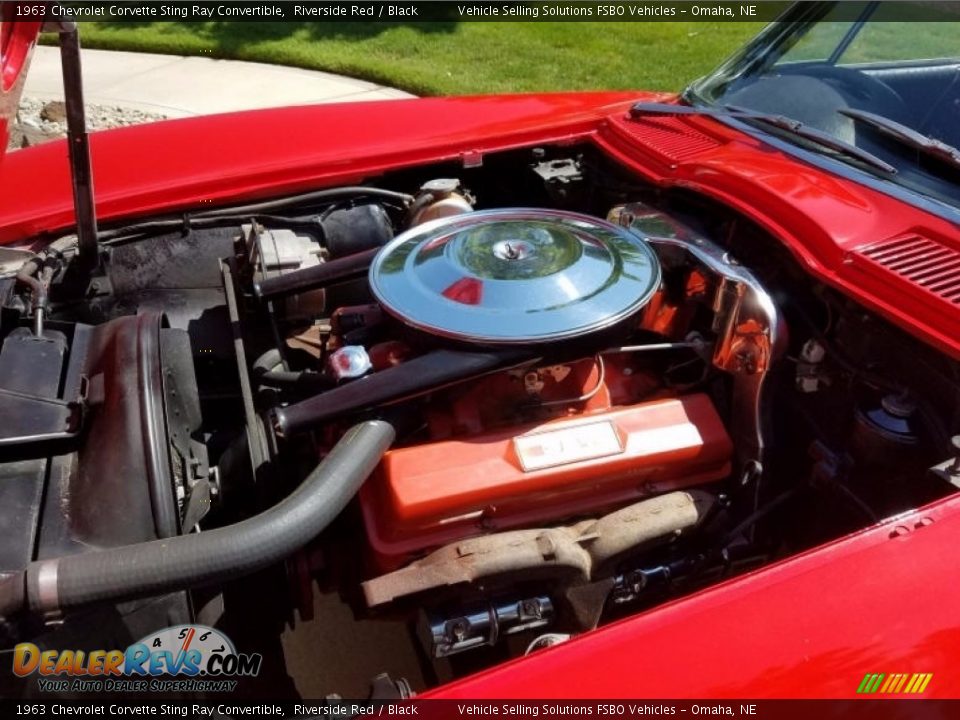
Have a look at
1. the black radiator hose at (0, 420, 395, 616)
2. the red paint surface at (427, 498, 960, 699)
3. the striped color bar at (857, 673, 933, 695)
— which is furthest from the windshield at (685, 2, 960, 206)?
the black radiator hose at (0, 420, 395, 616)

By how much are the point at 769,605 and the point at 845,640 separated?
100 mm

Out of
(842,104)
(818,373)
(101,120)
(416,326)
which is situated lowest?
(101,120)

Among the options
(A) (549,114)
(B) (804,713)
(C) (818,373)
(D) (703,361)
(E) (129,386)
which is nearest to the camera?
(B) (804,713)

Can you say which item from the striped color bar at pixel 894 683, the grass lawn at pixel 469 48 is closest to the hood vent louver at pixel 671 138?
the striped color bar at pixel 894 683

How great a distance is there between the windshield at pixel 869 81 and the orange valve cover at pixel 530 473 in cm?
76

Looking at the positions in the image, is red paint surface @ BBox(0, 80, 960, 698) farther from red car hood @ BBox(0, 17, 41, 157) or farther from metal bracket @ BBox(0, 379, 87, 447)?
metal bracket @ BBox(0, 379, 87, 447)

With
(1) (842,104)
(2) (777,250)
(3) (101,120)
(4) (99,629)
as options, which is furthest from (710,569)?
(3) (101,120)

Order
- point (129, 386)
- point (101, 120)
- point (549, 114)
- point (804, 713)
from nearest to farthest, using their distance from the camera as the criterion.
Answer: point (804, 713) → point (129, 386) → point (549, 114) → point (101, 120)

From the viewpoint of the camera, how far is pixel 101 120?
16.2 ft

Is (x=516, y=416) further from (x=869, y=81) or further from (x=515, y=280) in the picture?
(x=869, y=81)

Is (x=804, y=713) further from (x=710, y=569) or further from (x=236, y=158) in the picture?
(x=236, y=158)

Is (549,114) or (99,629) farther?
(549,114)

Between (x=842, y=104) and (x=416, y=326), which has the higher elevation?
(x=842, y=104)

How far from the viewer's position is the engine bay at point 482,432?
1309mm
